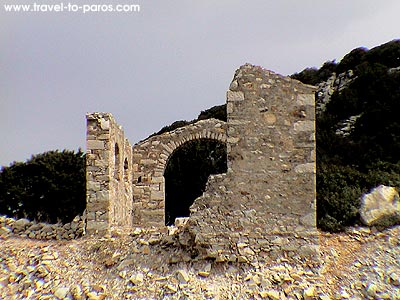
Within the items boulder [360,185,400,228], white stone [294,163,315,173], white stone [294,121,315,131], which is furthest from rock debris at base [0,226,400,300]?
white stone [294,121,315,131]

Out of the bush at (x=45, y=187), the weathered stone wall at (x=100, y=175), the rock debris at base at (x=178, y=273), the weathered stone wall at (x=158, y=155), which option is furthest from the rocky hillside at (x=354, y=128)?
the bush at (x=45, y=187)

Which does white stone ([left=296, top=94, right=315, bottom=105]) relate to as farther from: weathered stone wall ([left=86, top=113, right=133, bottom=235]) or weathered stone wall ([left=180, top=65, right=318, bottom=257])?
weathered stone wall ([left=86, top=113, right=133, bottom=235])

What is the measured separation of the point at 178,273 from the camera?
24.9ft

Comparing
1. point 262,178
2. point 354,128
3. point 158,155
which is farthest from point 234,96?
point 354,128

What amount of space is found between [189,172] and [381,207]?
13.4 metres

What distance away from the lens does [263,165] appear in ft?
26.1

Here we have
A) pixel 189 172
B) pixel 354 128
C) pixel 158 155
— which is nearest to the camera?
pixel 158 155

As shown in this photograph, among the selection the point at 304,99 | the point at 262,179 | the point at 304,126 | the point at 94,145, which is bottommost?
the point at 262,179

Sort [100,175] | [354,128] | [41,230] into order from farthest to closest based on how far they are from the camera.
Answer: [354,128]
[41,230]
[100,175]

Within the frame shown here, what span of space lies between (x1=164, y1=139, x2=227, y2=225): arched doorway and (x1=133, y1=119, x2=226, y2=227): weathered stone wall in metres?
6.96

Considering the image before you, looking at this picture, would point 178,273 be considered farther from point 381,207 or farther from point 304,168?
point 381,207

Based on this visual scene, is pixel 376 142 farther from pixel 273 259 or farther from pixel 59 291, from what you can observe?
pixel 59 291

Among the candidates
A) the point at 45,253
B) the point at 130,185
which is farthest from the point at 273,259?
the point at 130,185

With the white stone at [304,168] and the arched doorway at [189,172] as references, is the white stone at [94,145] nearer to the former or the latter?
the white stone at [304,168]
